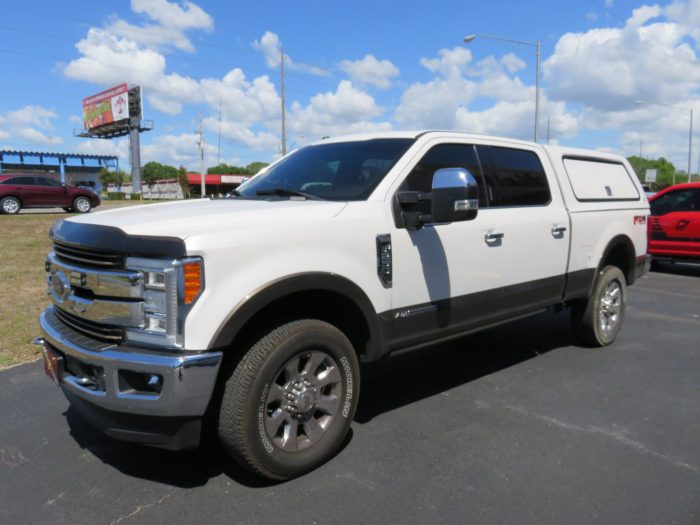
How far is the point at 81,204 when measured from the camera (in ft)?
67.3

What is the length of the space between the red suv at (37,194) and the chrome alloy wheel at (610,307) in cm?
1914

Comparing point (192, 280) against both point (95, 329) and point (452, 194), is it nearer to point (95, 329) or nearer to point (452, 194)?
point (95, 329)

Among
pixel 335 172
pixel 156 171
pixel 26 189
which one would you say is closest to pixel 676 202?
pixel 335 172

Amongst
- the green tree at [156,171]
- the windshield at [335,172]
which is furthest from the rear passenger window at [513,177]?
the green tree at [156,171]

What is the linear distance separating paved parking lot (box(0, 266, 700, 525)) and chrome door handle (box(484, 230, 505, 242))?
1237 millimetres

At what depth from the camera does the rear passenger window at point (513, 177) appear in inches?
168

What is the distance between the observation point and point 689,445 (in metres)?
3.44

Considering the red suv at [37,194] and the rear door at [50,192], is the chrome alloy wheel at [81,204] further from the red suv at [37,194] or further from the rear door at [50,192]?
the rear door at [50,192]

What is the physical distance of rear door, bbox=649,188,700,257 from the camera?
34.1 feet

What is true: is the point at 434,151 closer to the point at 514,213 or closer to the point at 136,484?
the point at 514,213

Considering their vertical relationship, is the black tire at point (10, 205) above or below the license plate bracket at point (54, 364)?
above

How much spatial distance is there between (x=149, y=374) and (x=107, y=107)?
251ft

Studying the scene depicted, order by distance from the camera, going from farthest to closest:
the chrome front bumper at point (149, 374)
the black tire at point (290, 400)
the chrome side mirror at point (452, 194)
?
the chrome side mirror at point (452, 194)
the black tire at point (290, 400)
the chrome front bumper at point (149, 374)

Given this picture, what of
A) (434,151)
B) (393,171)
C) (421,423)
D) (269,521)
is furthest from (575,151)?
(269,521)
